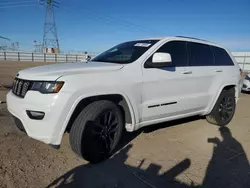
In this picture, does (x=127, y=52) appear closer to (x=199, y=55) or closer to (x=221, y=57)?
(x=199, y=55)

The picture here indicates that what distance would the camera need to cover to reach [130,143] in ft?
12.5

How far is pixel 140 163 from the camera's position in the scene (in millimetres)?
3121

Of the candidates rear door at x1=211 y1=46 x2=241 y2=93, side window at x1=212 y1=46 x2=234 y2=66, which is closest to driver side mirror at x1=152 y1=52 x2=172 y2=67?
rear door at x1=211 y1=46 x2=241 y2=93

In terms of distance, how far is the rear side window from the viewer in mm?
3865

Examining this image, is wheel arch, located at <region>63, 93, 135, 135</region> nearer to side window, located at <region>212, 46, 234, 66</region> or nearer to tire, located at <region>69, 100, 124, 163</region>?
tire, located at <region>69, 100, 124, 163</region>

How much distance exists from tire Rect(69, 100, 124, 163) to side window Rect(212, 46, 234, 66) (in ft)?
9.02

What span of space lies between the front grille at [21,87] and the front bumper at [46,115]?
11 centimetres


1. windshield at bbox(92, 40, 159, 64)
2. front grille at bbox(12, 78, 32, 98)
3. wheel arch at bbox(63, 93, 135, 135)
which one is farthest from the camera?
windshield at bbox(92, 40, 159, 64)

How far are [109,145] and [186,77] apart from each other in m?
1.81

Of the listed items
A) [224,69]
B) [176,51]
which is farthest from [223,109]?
[176,51]

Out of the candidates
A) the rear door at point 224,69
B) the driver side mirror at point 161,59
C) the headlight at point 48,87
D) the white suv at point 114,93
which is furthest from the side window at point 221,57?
the headlight at point 48,87

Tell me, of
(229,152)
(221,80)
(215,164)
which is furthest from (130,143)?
(221,80)

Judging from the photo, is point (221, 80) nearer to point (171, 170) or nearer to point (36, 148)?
point (171, 170)

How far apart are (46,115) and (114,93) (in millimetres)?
909
